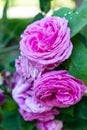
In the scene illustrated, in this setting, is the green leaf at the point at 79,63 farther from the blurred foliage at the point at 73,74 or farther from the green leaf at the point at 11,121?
the green leaf at the point at 11,121

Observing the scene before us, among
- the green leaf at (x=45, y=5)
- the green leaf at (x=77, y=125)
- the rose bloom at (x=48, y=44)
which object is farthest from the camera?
the green leaf at (x=45, y=5)

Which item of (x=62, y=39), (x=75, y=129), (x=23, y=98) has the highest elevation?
(x=62, y=39)

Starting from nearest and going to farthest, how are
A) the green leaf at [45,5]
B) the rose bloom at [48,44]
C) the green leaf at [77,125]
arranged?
the rose bloom at [48,44] → the green leaf at [77,125] → the green leaf at [45,5]

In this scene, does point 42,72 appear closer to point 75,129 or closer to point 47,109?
point 47,109

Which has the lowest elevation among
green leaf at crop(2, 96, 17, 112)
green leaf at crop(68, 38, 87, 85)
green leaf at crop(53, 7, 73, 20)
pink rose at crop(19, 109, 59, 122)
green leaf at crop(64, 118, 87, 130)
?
green leaf at crop(64, 118, 87, 130)

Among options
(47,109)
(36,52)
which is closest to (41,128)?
(47,109)

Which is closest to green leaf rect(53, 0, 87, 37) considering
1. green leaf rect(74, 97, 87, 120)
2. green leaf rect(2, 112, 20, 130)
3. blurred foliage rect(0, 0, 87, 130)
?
blurred foliage rect(0, 0, 87, 130)

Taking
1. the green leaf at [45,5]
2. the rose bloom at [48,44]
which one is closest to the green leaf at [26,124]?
the rose bloom at [48,44]

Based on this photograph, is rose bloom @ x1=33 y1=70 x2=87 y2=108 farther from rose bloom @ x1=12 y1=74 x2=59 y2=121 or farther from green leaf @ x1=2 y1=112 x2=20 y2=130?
green leaf @ x1=2 y1=112 x2=20 y2=130

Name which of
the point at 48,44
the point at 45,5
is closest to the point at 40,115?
the point at 48,44
